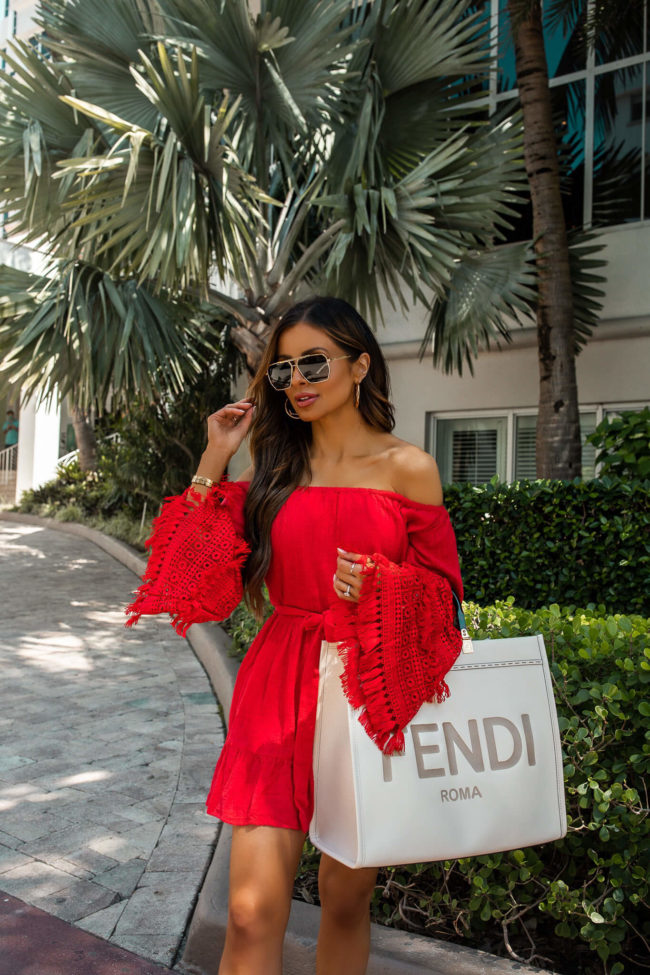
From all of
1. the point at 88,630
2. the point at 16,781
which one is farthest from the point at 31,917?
the point at 88,630

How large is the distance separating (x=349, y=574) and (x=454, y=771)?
17.8 inches

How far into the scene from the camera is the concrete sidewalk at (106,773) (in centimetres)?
286

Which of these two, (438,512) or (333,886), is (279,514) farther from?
(333,886)

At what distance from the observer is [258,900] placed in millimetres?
1659

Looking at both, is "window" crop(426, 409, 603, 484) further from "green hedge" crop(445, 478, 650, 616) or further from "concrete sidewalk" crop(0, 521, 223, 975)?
"concrete sidewalk" crop(0, 521, 223, 975)

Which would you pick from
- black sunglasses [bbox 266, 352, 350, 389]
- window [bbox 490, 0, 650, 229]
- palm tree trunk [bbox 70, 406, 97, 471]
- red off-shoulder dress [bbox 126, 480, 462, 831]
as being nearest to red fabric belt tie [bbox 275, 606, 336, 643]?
red off-shoulder dress [bbox 126, 480, 462, 831]

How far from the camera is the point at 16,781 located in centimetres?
385

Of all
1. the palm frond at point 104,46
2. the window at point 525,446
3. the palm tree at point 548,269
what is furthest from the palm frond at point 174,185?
the window at point 525,446

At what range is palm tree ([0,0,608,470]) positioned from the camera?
6.05 metres

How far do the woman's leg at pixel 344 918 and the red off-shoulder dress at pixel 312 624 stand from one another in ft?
0.71

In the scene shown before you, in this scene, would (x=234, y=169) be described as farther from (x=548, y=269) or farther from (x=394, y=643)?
(x=394, y=643)

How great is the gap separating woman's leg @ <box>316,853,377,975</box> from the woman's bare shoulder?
83 centimetres

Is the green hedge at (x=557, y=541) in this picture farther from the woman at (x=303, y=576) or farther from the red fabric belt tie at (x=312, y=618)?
the red fabric belt tie at (x=312, y=618)

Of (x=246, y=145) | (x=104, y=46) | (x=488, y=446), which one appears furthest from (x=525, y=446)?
(x=104, y=46)
